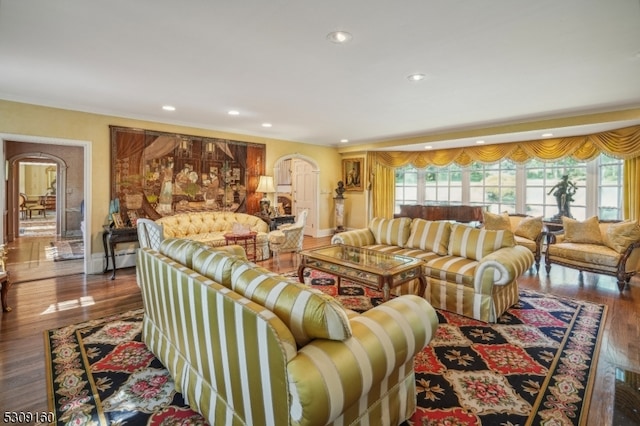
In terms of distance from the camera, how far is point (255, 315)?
4.27ft

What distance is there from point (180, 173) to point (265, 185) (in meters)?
1.64

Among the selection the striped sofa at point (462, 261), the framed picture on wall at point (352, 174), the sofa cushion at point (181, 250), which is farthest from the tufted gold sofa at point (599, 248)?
the sofa cushion at point (181, 250)

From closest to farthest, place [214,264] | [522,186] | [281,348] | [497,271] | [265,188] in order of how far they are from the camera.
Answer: [281,348] < [214,264] < [497,271] < [265,188] < [522,186]

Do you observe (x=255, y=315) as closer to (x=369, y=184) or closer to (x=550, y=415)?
(x=550, y=415)

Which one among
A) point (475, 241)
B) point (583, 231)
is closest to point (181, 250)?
point (475, 241)

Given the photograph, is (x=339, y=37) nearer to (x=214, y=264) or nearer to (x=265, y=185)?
(x=214, y=264)

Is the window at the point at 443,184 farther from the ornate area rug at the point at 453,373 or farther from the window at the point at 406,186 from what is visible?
the ornate area rug at the point at 453,373

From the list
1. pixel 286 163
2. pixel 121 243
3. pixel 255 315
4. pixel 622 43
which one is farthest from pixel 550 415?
pixel 286 163

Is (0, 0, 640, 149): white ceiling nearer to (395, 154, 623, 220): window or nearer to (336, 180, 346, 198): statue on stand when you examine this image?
(395, 154, 623, 220): window

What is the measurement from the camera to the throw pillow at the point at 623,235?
13.4 feet

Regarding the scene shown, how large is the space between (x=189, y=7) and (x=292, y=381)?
7.56ft

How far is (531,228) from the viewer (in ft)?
16.9

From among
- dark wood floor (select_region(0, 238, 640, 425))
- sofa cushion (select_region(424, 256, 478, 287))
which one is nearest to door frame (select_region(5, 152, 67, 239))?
dark wood floor (select_region(0, 238, 640, 425))

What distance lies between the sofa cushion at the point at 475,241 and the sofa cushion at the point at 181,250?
294 cm
